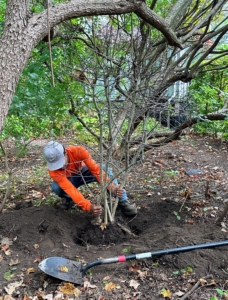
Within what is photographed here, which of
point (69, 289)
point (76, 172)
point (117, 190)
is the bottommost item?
point (69, 289)

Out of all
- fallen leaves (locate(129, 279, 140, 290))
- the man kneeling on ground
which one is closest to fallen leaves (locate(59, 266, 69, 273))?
fallen leaves (locate(129, 279, 140, 290))


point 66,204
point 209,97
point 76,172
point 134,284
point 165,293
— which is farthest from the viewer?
point 209,97

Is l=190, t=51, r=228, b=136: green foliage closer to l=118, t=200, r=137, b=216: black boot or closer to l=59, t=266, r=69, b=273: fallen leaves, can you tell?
l=118, t=200, r=137, b=216: black boot

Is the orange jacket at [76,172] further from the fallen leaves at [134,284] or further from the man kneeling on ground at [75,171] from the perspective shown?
the fallen leaves at [134,284]

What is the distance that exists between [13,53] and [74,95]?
2357 mm

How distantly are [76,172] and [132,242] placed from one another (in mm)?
1104

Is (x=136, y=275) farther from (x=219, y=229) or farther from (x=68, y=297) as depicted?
(x=219, y=229)

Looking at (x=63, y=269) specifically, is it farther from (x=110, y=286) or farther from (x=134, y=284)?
(x=134, y=284)

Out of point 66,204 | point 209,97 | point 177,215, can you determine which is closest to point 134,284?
point 177,215

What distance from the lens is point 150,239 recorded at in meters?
3.35

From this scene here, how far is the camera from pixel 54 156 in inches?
136

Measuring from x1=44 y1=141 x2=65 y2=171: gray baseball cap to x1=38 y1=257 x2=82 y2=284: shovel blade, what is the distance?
3.64ft

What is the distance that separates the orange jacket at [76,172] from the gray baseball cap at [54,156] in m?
0.13

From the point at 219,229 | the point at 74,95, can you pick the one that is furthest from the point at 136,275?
the point at 74,95
